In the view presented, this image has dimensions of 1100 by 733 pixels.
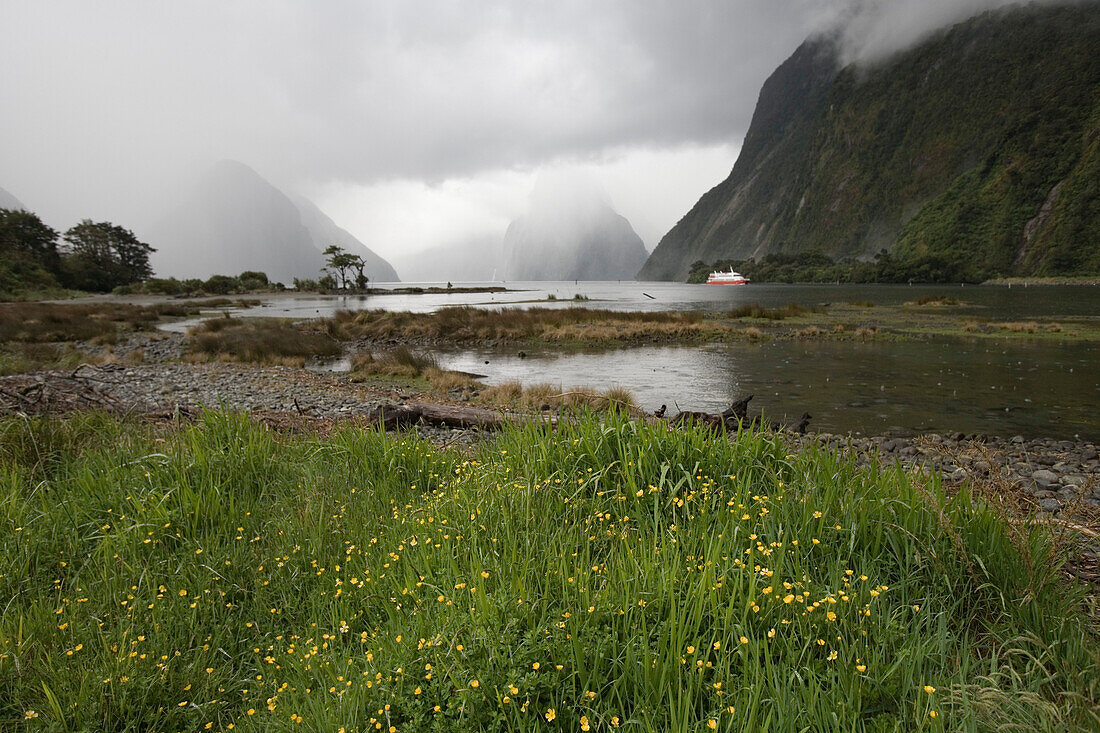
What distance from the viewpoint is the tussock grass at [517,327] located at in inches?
1305

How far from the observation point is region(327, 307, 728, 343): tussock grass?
33.2 m

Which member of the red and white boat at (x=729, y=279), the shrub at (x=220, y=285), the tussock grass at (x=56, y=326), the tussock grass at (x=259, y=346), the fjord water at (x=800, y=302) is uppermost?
the red and white boat at (x=729, y=279)

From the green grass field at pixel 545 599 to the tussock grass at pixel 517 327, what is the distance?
28.0 m

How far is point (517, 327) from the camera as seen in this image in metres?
34.7

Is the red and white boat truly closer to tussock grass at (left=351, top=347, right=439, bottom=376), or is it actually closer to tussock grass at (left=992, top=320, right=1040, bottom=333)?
tussock grass at (left=992, top=320, right=1040, bottom=333)

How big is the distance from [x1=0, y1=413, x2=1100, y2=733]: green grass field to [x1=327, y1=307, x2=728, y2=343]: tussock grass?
1101 inches

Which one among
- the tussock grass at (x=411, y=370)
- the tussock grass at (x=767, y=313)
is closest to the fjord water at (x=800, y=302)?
the tussock grass at (x=767, y=313)

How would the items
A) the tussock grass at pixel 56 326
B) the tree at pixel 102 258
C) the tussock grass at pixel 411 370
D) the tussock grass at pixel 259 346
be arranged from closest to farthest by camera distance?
the tussock grass at pixel 411 370 < the tussock grass at pixel 259 346 < the tussock grass at pixel 56 326 < the tree at pixel 102 258

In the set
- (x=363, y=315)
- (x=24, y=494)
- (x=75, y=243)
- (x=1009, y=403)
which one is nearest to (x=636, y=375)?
(x=1009, y=403)

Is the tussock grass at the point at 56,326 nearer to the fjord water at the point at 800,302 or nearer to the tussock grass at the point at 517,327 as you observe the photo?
the tussock grass at the point at 517,327

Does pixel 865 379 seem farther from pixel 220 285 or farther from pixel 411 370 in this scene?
pixel 220 285

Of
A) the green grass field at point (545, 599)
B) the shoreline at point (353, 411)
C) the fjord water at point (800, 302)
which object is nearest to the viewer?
the green grass field at point (545, 599)

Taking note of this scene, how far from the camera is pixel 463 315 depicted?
1494 inches

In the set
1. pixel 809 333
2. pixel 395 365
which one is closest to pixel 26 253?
pixel 395 365
